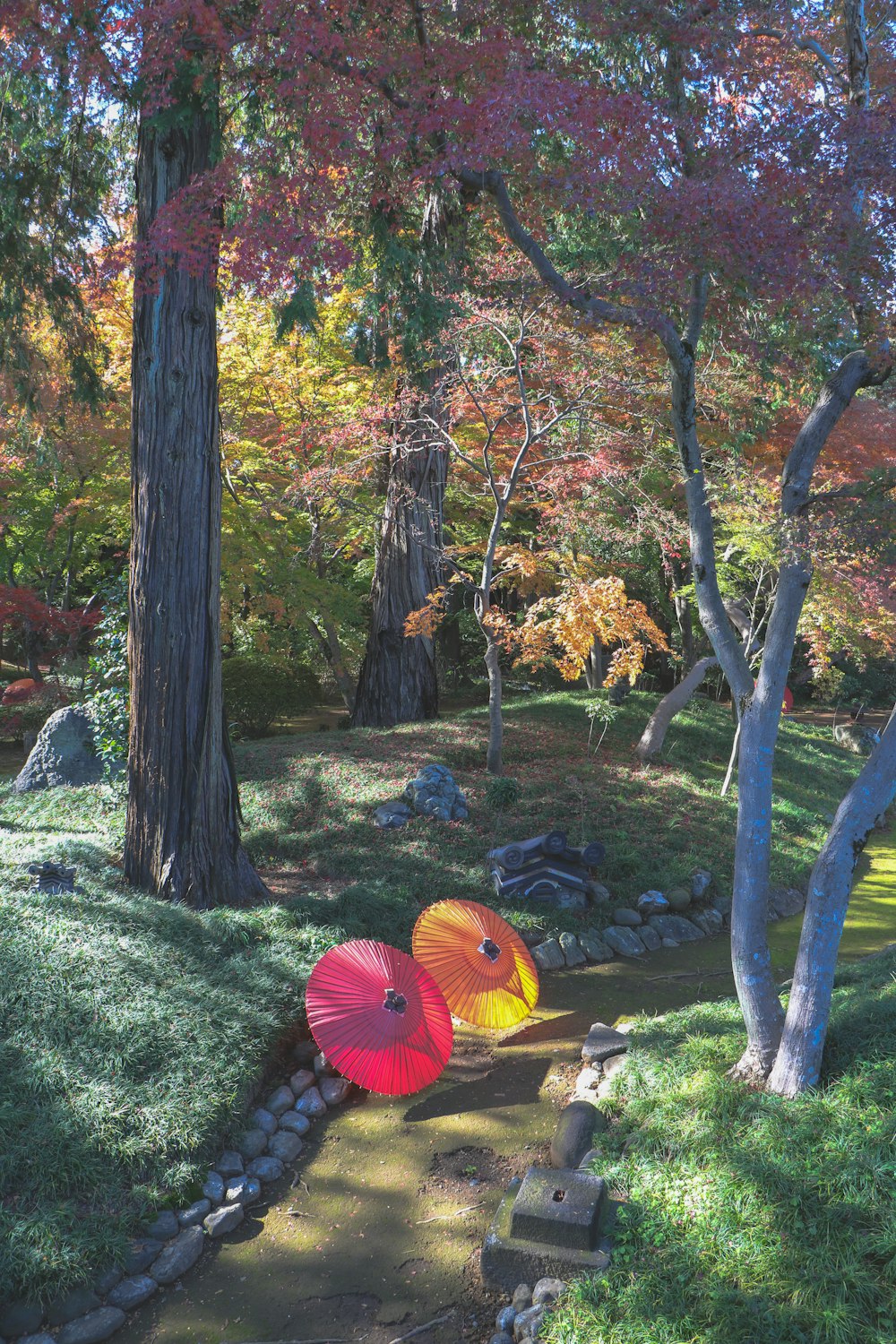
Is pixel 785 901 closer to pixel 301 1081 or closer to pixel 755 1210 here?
pixel 301 1081

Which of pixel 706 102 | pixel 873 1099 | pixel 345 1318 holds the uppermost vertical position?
pixel 706 102

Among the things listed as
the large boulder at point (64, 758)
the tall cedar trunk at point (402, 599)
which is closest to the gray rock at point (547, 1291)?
the large boulder at point (64, 758)

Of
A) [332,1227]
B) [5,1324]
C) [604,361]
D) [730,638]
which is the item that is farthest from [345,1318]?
[604,361]

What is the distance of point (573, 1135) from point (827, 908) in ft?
4.87

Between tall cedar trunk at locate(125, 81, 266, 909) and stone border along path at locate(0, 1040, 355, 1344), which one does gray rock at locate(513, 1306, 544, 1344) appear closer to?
stone border along path at locate(0, 1040, 355, 1344)

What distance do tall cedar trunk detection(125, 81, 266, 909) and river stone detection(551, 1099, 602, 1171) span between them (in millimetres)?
2904

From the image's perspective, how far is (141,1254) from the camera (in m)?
3.44

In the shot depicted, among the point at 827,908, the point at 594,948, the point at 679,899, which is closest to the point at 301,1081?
the point at 594,948

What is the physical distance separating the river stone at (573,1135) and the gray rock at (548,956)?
2.29 m

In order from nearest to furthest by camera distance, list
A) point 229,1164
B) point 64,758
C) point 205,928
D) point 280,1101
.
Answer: point 229,1164
point 280,1101
point 205,928
point 64,758

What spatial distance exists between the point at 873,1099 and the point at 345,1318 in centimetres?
208

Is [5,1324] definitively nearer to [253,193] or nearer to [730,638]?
[730,638]

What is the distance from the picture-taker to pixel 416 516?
35.8 feet

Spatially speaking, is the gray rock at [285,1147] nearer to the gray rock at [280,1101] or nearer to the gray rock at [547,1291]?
the gray rock at [280,1101]
